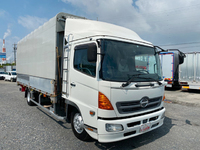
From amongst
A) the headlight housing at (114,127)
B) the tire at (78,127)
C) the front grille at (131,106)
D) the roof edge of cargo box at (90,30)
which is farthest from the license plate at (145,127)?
the roof edge of cargo box at (90,30)

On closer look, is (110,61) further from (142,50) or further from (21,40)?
(21,40)

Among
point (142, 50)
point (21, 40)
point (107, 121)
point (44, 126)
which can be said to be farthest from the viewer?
point (21, 40)

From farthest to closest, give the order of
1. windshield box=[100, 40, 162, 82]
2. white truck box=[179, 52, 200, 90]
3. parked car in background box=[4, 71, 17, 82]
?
parked car in background box=[4, 71, 17, 82] < white truck box=[179, 52, 200, 90] < windshield box=[100, 40, 162, 82]

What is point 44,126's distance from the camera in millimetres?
4691

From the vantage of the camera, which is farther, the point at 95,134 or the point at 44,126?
the point at 44,126

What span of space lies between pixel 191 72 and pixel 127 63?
10.4 meters

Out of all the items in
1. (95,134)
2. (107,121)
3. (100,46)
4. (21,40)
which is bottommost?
(95,134)

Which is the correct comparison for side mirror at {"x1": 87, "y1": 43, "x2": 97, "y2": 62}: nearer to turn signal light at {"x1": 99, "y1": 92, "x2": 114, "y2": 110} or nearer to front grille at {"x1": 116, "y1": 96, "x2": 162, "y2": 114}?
turn signal light at {"x1": 99, "y1": 92, "x2": 114, "y2": 110}

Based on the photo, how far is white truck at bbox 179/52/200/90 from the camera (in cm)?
1137

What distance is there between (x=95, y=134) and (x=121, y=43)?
6.41 ft

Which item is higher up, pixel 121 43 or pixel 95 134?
pixel 121 43

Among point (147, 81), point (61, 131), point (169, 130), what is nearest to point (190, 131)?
point (169, 130)

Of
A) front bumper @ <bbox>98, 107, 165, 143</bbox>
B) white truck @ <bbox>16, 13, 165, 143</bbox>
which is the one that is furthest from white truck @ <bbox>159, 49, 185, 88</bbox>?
front bumper @ <bbox>98, 107, 165, 143</bbox>

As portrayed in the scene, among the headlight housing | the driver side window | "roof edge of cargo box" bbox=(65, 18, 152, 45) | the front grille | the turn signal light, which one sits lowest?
the headlight housing
